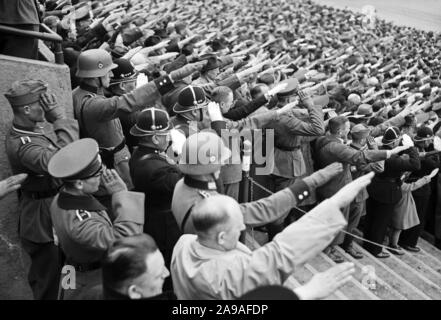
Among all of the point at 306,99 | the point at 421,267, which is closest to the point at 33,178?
the point at 306,99

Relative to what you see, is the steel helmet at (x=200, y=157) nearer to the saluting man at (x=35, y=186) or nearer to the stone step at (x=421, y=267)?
the saluting man at (x=35, y=186)

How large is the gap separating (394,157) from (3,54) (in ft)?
15.7

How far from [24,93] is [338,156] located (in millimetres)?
3693

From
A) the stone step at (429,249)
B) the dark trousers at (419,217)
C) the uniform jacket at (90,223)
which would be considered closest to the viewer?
the uniform jacket at (90,223)

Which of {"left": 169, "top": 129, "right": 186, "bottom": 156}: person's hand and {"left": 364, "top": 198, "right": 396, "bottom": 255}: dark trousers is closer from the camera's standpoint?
{"left": 169, "top": 129, "right": 186, "bottom": 156}: person's hand

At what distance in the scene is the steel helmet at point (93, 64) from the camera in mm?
4738

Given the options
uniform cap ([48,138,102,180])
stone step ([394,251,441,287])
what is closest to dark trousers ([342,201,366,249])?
stone step ([394,251,441,287])

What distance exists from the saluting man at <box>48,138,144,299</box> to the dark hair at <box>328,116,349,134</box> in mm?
3378

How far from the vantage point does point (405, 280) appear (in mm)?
6047

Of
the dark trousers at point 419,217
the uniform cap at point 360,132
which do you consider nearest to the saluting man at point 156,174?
the uniform cap at point 360,132

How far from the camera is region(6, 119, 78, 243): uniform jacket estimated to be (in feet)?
12.3

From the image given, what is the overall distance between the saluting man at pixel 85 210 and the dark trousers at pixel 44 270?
72 cm

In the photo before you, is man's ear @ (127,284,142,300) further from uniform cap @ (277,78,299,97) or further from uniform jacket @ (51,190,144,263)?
uniform cap @ (277,78,299,97)
